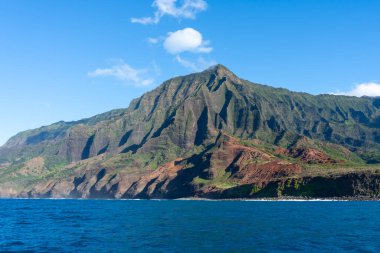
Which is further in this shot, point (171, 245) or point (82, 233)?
point (82, 233)

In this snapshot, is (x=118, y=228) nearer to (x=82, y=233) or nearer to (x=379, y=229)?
(x=82, y=233)

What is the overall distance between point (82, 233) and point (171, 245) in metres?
29.8

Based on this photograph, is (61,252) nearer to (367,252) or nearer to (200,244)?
(200,244)

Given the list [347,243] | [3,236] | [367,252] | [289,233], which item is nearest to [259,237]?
[289,233]

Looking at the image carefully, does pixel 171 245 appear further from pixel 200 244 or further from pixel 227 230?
pixel 227 230

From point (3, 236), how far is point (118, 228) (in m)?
26.6

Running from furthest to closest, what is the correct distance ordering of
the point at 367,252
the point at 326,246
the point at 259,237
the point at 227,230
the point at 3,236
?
the point at 227,230
the point at 3,236
the point at 259,237
the point at 326,246
the point at 367,252

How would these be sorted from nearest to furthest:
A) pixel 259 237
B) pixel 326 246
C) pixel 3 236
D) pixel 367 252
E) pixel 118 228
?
1. pixel 367 252
2. pixel 326 246
3. pixel 259 237
4. pixel 3 236
5. pixel 118 228

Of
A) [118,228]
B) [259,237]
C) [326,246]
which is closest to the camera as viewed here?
[326,246]

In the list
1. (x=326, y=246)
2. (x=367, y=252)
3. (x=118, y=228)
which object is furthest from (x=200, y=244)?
(x=118, y=228)

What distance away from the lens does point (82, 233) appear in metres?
98.7

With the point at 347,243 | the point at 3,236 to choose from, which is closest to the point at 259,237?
the point at 347,243

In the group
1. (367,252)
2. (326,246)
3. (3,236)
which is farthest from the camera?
(3,236)

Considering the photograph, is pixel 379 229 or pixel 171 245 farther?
pixel 379 229
